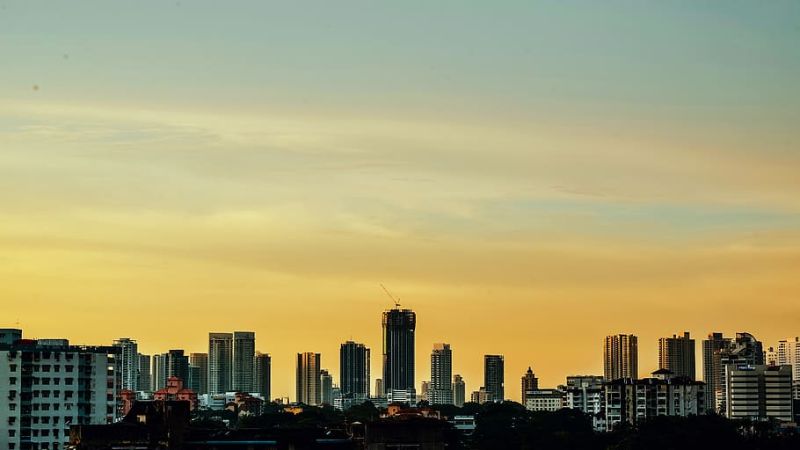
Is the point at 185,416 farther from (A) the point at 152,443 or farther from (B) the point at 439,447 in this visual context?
(B) the point at 439,447

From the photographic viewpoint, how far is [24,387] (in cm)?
15712

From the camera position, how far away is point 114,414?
6491 inches

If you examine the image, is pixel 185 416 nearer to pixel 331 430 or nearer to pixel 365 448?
pixel 365 448

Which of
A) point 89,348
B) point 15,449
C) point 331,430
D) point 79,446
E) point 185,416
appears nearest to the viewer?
point 79,446

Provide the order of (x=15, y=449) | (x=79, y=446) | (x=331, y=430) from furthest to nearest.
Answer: (x=331, y=430), (x=15, y=449), (x=79, y=446)

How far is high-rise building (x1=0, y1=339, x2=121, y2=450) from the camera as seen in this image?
155m

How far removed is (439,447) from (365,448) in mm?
4882

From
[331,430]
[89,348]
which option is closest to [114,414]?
[89,348]

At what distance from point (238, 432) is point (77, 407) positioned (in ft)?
42.8

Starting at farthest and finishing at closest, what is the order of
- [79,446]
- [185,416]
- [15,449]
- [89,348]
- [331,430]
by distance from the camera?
[331,430] < [89,348] < [15,449] < [185,416] < [79,446]

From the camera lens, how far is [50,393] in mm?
158000

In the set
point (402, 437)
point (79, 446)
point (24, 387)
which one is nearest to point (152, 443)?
point (79, 446)

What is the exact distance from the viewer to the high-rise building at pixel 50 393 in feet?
508

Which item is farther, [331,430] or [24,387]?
[331,430]
